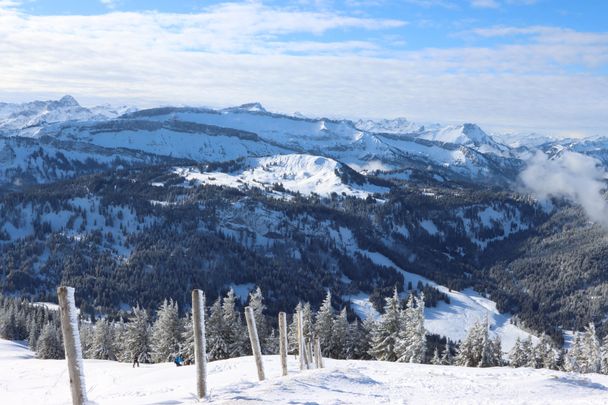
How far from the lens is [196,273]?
197250mm

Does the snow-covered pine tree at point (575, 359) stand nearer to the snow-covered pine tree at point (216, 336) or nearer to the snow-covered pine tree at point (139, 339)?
the snow-covered pine tree at point (216, 336)

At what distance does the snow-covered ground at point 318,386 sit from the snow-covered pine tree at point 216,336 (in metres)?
19.9

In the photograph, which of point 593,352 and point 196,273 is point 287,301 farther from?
point 593,352

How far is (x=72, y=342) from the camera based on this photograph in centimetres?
1369

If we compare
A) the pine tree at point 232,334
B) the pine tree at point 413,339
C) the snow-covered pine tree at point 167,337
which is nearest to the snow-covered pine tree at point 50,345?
the snow-covered pine tree at point 167,337

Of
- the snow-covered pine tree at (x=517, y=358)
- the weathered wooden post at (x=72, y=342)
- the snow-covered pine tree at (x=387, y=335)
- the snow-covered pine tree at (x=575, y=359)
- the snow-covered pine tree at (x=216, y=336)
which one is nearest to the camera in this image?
the weathered wooden post at (x=72, y=342)

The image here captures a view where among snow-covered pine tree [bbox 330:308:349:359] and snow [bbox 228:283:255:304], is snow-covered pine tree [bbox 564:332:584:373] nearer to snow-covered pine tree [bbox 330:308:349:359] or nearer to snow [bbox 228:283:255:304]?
snow-covered pine tree [bbox 330:308:349:359]

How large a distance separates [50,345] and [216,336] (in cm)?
2700

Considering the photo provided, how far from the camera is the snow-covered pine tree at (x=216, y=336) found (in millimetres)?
57188

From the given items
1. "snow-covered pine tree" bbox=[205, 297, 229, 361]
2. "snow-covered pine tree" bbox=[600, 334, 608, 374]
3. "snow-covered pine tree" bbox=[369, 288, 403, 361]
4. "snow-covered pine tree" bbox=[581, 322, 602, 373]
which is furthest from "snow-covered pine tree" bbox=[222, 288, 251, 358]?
"snow-covered pine tree" bbox=[600, 334, 608, 374]

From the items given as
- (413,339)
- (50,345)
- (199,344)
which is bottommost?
(50,345)

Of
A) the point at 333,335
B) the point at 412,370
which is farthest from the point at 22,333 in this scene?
the point at 412,370

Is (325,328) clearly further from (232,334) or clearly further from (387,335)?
(232,334)

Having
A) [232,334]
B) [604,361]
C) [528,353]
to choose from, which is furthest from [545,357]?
[232,334]
